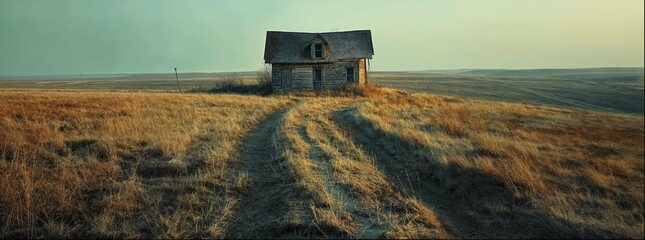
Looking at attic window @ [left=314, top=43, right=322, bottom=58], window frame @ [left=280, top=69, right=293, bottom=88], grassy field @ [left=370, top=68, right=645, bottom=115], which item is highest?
attic window @ [left=314, top=43, right=322, bottom=58]

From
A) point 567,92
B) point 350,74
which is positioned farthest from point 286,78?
point 567,92

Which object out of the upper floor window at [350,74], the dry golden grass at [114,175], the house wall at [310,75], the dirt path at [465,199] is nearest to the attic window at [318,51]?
the house wall at [310,75]

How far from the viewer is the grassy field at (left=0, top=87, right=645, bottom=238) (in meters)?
5.00

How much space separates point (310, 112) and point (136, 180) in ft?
35.8

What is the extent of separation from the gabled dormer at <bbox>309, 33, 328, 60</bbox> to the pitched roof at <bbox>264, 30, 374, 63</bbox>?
144mm

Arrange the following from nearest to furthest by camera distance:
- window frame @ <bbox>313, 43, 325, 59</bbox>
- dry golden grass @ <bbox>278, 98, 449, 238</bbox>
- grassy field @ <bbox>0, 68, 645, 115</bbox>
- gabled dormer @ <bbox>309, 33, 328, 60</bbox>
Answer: dry golden grass @ <bbox>278, 98, 449, 238</bbox>, grassy field @ <bbox>0, 68, 645, 115</bbox>, gabled dormer @ <bbox>309, 33, 328, 60</bbox>, window frame @ <bbox>313, 43, 325, 59</bbox>

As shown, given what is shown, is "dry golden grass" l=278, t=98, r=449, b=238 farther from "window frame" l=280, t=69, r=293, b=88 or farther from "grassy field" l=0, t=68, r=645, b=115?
"window frame" l=280, t=69, r=293, b=88

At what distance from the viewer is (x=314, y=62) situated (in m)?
33.2

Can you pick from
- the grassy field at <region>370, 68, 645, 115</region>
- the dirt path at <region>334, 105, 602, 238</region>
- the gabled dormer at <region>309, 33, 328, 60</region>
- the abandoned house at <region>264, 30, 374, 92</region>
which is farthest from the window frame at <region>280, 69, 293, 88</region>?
the dirt path at <region>334, 105, 602, 238</region>

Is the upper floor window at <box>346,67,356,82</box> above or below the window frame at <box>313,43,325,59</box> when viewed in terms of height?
below

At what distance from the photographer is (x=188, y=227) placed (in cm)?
506

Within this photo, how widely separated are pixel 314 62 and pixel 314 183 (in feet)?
89.9

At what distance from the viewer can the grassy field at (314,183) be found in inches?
197

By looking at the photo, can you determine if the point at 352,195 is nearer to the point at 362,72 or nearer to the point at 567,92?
the point at 362,72
